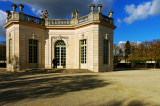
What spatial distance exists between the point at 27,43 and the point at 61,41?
3919 millimetres

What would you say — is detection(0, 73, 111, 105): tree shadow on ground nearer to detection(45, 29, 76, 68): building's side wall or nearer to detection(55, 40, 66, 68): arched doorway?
detection(45, 29, 76, 68): building's side wall

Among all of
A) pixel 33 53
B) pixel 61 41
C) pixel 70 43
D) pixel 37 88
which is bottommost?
pixel 37 88

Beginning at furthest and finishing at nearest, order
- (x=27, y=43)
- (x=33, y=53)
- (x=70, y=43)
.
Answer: (x=70, y=43)
(x=33, y=53)
(x=27, y=43)

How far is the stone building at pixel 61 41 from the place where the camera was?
43.6 feet

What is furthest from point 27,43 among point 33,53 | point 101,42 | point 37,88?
point 37,88

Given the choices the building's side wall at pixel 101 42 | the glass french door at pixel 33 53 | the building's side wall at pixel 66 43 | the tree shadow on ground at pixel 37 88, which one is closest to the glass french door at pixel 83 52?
the building's side wall at pixel 66 43

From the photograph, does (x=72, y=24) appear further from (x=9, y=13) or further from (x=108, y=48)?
(x=9, y=13)

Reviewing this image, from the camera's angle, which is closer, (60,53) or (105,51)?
(105,51)

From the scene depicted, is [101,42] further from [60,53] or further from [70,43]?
[60,53]

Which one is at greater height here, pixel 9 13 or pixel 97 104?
pixel 9 13

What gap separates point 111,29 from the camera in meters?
15.1

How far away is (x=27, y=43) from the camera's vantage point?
1395 cm

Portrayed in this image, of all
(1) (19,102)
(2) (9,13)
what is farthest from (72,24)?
(1) (19,102)

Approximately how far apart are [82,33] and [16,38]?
7.09 metres
